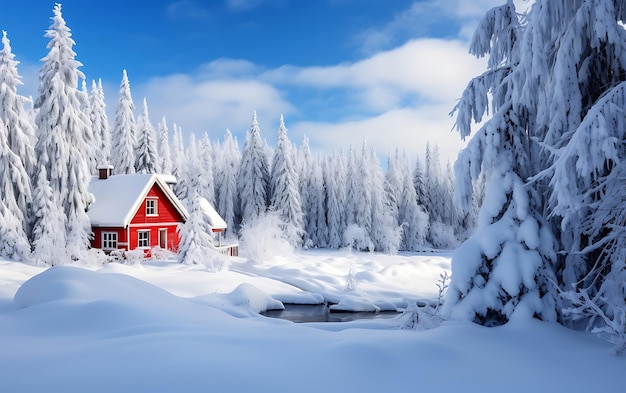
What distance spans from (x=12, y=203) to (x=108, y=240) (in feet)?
21.4

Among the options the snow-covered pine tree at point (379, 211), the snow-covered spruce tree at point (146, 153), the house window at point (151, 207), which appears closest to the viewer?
the house window at point (151, 207)

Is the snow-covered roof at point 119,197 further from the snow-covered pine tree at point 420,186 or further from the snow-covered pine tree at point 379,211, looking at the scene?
the snow-covered pine tree at point 420,186

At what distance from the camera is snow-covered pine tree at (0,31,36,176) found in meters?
26.3

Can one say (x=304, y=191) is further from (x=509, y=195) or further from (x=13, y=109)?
(x=509, y=195)

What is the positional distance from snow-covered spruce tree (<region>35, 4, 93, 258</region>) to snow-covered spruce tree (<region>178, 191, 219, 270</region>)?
6362mm

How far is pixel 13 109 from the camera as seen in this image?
27062 millimetres

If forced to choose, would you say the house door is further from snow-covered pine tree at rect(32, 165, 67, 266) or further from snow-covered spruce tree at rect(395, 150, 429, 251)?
snow-covered spruce tree at rect(395, 150, 429, 251)

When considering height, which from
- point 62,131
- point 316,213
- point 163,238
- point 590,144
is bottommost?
point 163,238

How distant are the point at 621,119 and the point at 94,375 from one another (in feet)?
24.7

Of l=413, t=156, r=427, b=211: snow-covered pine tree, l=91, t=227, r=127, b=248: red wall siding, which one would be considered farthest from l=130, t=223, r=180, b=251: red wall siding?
l=413, t=156, r=427, b=211: snow-covered pine tree

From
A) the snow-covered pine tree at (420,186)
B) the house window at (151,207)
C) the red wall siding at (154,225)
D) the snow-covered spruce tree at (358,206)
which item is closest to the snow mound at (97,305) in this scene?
the red wall siding at (154,225)

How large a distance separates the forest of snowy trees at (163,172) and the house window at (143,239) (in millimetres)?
3656

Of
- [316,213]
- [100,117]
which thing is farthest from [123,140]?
[316,213]

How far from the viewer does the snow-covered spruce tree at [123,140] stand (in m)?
46.0
